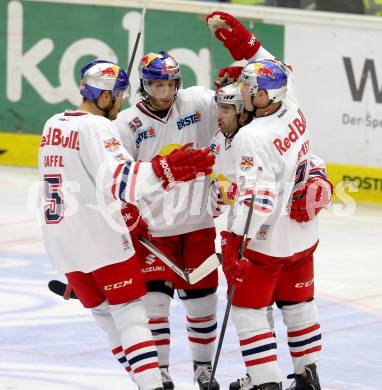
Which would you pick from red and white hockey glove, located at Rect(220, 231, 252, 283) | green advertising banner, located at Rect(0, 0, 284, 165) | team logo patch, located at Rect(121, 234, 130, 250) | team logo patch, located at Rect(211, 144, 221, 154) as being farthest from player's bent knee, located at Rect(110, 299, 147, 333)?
green advertising banner, located at Rect(0, 0, 284, 165)

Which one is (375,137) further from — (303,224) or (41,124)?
(303,224)

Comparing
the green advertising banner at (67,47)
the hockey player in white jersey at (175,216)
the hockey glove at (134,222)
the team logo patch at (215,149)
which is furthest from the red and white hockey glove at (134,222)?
the green advertising banner at (67,47)

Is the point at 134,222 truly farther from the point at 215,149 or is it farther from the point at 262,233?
the point at 262,233

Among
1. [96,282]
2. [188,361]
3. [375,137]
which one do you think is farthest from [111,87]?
[375,137]

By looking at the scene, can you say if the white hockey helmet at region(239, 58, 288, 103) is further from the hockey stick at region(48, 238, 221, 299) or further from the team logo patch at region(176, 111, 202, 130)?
the hockey stick at region(48, 238, 221, 299)

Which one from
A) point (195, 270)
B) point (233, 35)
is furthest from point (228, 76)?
point (195, 270)

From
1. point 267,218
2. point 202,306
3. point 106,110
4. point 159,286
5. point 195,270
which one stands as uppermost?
point 106,110

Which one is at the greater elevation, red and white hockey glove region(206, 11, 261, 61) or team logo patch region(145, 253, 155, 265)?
red and white hockey glove region(206, 11, 261, 61)

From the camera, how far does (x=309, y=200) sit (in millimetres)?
5707

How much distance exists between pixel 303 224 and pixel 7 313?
2257 millimetres

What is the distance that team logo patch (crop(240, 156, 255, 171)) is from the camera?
17.8ft

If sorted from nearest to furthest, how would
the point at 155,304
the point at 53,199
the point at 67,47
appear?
1. the point at 53,199
2. the point at 155,304
3. the point at 67,47

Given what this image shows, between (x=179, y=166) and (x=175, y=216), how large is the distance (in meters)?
0.85

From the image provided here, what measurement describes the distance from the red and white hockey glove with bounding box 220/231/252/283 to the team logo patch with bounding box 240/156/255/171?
28cm
